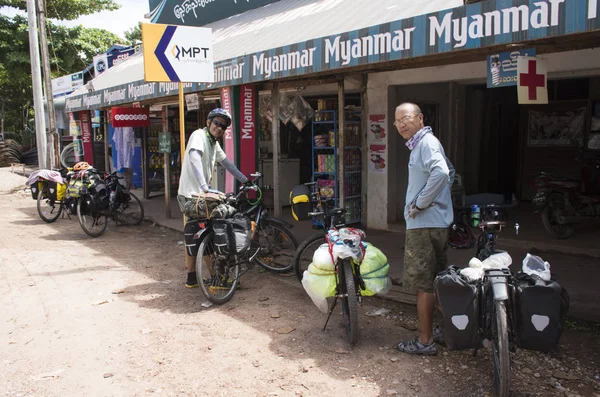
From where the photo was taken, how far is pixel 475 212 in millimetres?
4484

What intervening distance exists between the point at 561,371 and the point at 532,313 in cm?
85

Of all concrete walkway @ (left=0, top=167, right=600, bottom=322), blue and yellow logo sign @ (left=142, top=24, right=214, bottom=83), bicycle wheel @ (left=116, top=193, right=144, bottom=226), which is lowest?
concrete walkway @ (left=0, top=167, right=600, bottom=322)

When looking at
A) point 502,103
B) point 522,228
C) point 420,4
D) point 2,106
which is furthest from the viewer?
point 2,106

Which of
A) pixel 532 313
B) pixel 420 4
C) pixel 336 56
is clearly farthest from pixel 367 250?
pixel 420 4

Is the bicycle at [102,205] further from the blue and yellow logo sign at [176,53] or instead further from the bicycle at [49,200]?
the blue and yellow logo sign at [176,53]

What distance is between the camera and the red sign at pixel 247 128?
7.63 meters

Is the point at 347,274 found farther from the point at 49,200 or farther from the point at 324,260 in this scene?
the point at 49,200

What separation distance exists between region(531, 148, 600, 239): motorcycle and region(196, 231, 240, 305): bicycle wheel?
4531mm

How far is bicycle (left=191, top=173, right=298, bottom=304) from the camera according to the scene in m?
5.43

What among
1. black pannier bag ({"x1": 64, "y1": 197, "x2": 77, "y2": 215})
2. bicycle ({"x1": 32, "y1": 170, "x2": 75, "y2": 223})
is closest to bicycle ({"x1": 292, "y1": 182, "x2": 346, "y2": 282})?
black pannier bag ({"x1": 64, "y1": 197, "x2": 77, "y2": 215})

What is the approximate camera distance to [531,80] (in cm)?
482

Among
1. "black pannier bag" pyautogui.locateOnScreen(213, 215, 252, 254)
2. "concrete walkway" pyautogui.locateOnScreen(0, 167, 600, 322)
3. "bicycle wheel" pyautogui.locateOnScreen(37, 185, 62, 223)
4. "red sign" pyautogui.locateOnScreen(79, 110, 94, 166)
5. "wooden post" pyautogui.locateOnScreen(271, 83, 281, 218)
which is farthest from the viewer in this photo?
"red sign" pyautogui.locateOnScreen(79, 110, 94, 166)

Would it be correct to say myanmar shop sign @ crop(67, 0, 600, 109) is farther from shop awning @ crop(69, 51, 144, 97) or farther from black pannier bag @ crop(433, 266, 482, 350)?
shop awning @ crop(69, 51, 144, 97)

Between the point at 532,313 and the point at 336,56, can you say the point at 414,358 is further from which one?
the point at 336,56
